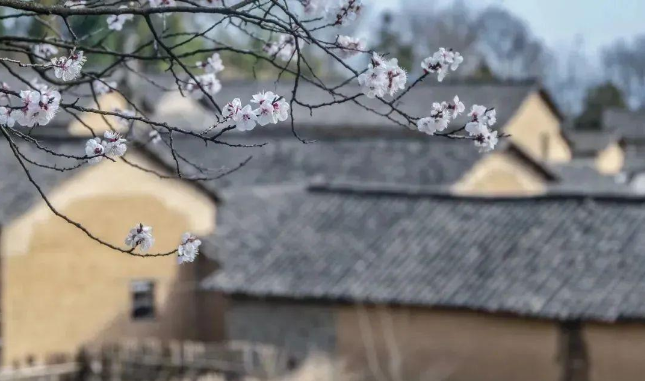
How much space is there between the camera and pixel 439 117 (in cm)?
485

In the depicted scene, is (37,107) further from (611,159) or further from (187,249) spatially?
(611,159)

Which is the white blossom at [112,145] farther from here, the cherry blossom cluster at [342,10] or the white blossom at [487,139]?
the white blossom at [487,139]

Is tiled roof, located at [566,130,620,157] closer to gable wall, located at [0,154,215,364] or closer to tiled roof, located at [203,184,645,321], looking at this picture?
tiled roof, located at [203,184,645,321]

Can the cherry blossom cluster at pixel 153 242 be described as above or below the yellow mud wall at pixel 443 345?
below

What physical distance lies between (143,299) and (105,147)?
16.2m

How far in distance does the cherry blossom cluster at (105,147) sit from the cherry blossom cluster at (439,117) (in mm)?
1211

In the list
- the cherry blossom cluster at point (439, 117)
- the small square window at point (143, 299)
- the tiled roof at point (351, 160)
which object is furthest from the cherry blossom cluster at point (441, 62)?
the tiled roof at point (351, 160)

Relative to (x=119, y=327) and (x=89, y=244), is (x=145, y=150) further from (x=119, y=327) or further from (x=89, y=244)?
(x=119, y=327)

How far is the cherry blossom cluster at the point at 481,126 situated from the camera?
16.0 feet

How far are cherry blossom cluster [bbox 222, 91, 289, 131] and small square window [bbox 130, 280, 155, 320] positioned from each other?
642 inches

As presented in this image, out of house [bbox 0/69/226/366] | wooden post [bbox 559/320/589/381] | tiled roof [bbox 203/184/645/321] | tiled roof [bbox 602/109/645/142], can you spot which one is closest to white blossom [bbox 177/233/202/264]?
tiled roof [bbox 203/184/645/321]

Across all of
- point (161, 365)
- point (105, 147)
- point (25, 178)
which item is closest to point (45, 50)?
point (105, 147)

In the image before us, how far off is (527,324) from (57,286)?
25.3 feet

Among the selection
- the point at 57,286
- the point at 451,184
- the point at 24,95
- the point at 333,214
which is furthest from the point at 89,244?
the point at 24,95
